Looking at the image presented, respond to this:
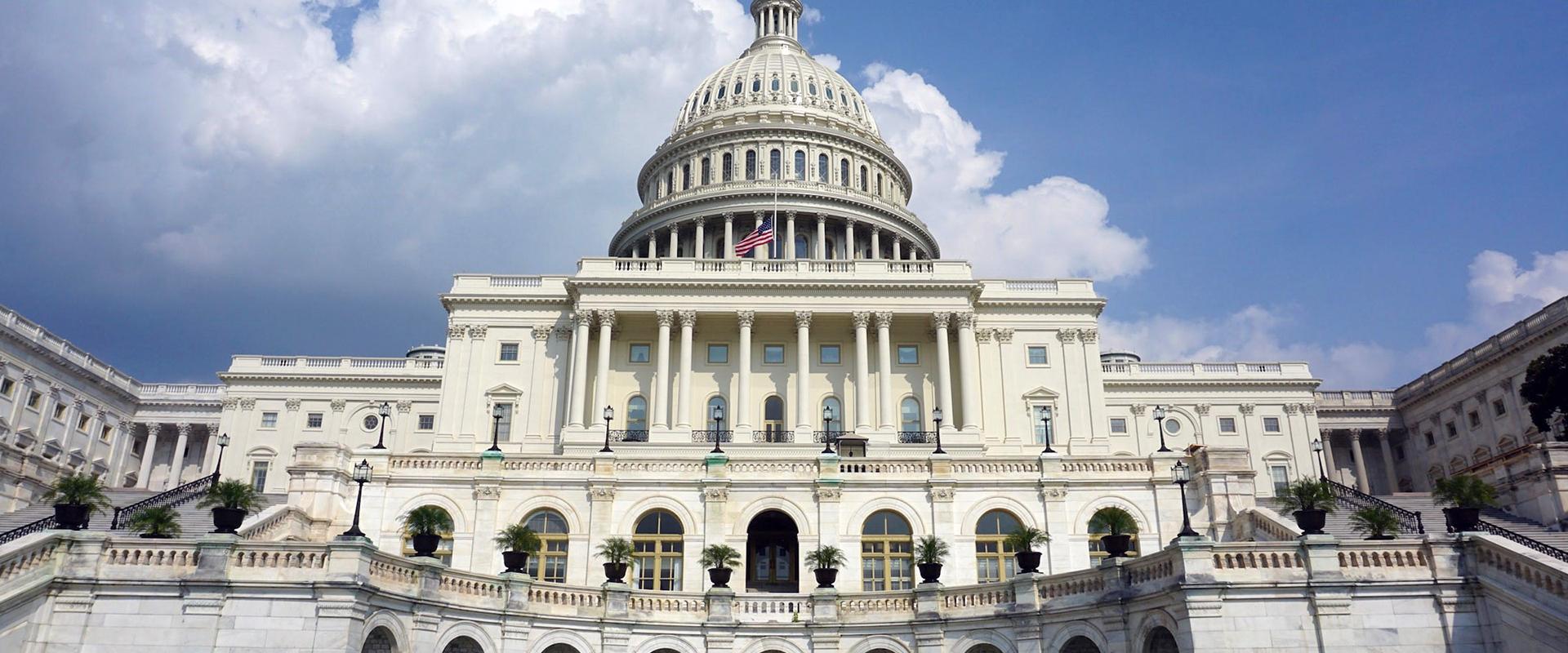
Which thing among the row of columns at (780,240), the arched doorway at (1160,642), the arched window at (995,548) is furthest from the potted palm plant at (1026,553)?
the row of columns at (780,240)

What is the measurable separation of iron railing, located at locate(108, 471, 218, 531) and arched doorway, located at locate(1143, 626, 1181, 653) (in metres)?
28.7

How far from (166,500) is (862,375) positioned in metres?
37.1

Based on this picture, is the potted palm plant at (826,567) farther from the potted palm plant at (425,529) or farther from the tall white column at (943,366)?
the tall white column at (943,366)

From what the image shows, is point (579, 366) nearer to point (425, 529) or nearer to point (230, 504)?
point (230, 504)

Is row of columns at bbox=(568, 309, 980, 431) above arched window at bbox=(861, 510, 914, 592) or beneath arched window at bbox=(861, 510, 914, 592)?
above

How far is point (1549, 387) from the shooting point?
48281mm

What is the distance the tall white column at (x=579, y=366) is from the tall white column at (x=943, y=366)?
2104 cm

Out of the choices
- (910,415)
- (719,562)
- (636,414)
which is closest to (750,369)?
(636,414)

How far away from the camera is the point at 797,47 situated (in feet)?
402

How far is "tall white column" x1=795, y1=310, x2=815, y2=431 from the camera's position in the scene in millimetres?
65062

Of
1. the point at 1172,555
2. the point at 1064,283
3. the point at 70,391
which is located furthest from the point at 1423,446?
the point at 70,391

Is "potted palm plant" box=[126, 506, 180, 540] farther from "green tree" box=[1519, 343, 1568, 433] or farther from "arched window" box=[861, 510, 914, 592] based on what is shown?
"green tree" box=[1519, 343, 1568, 433]

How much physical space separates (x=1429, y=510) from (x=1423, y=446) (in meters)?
50.8

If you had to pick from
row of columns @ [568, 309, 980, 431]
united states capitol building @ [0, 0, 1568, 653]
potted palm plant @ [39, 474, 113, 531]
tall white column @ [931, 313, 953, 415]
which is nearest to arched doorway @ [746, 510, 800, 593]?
united states capitol building @ [0, 0, 1568, 653]
